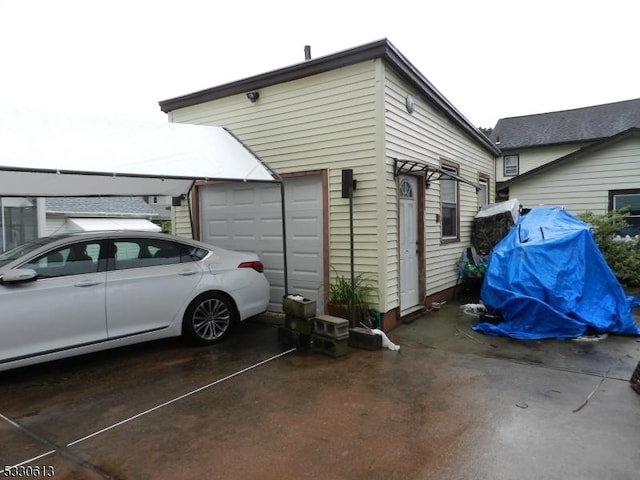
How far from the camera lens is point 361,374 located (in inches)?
169

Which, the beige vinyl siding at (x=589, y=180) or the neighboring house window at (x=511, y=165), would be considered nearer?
the beige vinyl siding at (x=589, y=180)

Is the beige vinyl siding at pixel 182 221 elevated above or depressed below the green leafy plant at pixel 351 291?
above

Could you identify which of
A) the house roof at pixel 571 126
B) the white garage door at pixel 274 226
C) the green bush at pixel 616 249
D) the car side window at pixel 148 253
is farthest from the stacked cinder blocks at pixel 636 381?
the house roof at pixel 571 126

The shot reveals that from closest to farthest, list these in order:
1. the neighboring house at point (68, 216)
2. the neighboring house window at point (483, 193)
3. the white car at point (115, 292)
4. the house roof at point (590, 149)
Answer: the white car at point (115, 292) → the house roof at point (590, 149) → the neighboring house window at point (483, 193) → the neighboring house at point (68, 216)

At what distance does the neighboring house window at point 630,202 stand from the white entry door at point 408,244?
6.38m

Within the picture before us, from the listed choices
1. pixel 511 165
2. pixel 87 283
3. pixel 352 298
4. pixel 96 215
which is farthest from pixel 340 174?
pixel 511 165

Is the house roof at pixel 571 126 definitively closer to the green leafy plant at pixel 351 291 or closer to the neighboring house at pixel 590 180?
the neighboring house at pixel 590 180

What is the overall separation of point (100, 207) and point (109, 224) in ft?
2.81

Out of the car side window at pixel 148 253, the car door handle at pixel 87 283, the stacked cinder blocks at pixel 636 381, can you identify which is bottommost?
the stacked cinder blocks at pixel 636 381

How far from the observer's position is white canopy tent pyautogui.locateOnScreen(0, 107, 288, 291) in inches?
166

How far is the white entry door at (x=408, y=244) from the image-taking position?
6302mm

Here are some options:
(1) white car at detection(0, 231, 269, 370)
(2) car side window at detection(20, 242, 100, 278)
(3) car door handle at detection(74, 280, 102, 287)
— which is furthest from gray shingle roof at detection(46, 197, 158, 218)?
(3) car door handle at detection(74, 280, 102, 287)

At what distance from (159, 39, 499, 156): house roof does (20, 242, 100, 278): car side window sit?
3.57 m

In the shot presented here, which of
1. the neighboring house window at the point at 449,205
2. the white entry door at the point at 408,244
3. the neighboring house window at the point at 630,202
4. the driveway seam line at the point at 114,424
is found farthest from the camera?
the neighboring house window at the point at 630,202
